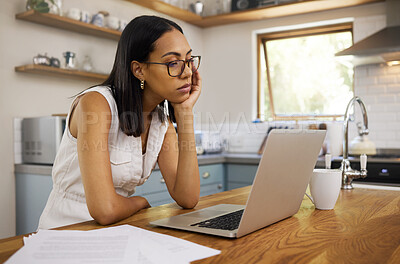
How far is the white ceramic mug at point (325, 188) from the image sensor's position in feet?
4.39

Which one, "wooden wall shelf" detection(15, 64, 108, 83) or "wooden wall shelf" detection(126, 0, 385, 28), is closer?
"wooden wall shelf" detection(15, 64, 108, 83)

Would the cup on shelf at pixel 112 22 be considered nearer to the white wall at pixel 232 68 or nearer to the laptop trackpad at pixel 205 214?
the white wall at pixel 232 68

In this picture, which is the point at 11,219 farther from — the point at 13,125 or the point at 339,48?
the point at 339,48

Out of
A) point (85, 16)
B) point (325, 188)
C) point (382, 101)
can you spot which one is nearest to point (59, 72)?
point (85, 16)

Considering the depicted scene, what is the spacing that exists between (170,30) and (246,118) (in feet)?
10.4

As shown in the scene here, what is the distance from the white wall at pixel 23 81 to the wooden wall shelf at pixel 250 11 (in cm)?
75

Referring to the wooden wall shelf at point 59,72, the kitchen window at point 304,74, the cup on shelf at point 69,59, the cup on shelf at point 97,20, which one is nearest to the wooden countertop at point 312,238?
the wooden wall shelf at point 59,72

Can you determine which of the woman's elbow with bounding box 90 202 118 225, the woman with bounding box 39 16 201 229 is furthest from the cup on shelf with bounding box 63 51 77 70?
the woman's elbow with bounding box 90 202 118 225

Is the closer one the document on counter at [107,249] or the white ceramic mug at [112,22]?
the document on counter at [107,249]

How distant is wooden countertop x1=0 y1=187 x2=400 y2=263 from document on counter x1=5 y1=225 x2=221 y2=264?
0.04 m

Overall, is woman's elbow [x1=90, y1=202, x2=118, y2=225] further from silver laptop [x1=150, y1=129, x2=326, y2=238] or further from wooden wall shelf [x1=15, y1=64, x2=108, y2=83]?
wooden wall shelf [x1=15, y1=64, x2=108, y2=83]

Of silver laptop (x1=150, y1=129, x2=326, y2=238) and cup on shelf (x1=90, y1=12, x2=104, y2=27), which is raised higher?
cup on shelf (x1=90, y1=12, x2=104, y2=27)

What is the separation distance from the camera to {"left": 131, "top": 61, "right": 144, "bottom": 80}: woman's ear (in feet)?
5.00

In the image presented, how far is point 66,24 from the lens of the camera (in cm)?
321
